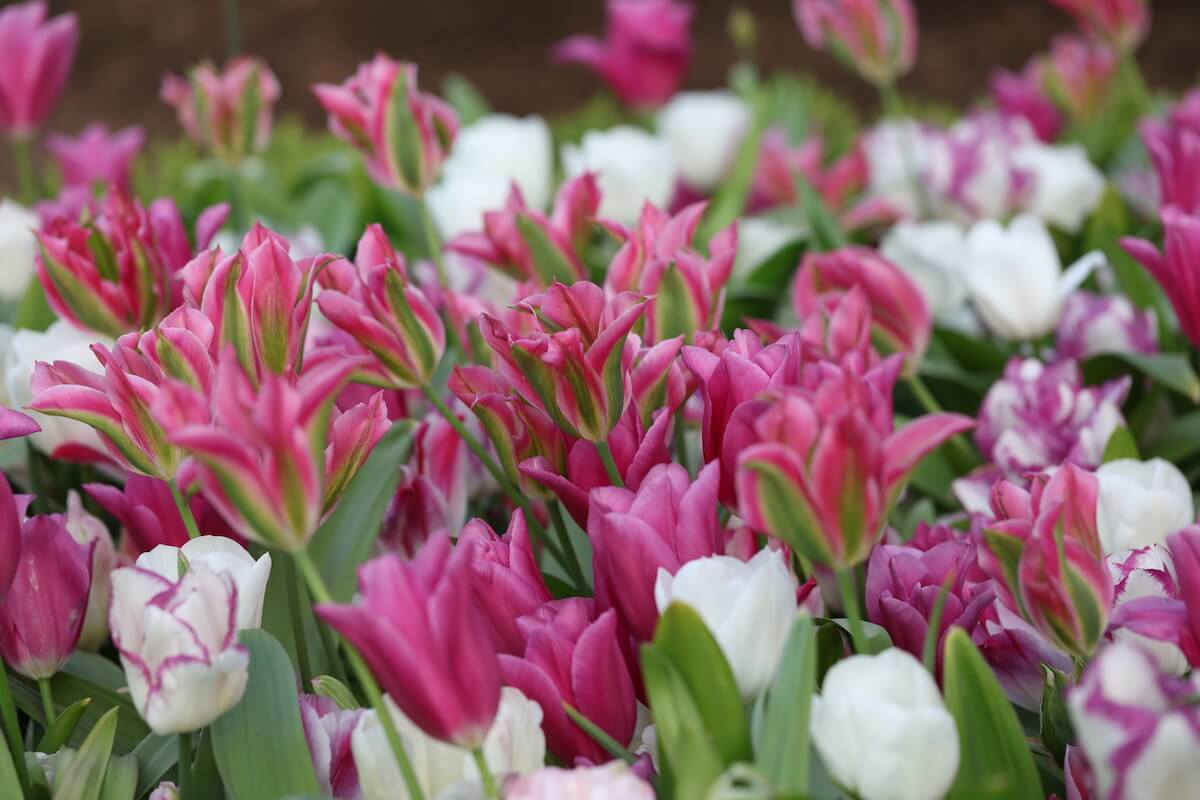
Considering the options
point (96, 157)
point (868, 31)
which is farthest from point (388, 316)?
point (96, 157)

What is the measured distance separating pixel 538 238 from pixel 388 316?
217 millimetres

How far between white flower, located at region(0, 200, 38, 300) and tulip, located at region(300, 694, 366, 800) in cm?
66

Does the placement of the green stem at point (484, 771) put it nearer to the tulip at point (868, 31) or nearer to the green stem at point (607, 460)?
the green stem at point (607, 460)

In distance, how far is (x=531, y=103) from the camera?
5.13m

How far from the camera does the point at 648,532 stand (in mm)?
518

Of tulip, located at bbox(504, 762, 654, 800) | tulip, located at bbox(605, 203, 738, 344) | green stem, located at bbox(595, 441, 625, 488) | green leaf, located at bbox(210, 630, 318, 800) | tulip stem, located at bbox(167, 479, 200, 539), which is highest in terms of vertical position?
tulip, located at bbox(605, 203, 738, 344)

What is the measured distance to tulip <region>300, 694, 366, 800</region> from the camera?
543 mm

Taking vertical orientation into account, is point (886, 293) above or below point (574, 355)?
below

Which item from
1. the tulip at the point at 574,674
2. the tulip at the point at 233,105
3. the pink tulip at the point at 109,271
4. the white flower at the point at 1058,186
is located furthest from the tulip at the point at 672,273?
the white flower at the point at 1058,186

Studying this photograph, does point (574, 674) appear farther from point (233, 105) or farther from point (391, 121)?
point (233, 105)

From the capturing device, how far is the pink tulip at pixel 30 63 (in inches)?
48.6

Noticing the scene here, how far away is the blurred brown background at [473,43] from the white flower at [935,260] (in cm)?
398

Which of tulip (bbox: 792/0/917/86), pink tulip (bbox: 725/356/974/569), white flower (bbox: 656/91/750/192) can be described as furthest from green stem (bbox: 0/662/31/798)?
white flower (bbox: 656/91/750/192)

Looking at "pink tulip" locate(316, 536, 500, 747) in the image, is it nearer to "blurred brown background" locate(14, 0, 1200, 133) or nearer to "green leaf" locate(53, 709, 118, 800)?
"green leaf" locate(53, 709, 118, 800)
